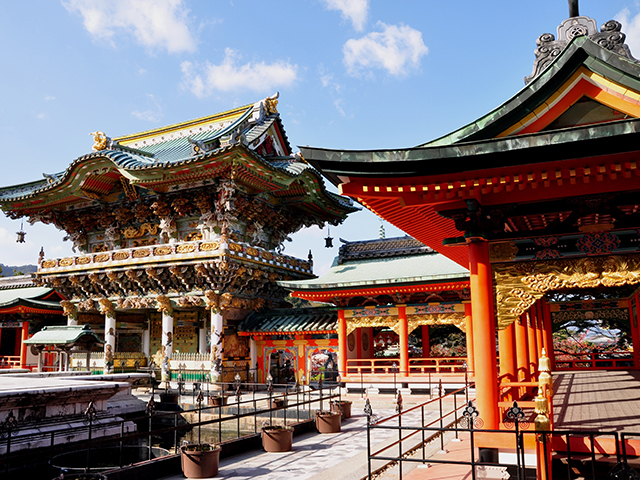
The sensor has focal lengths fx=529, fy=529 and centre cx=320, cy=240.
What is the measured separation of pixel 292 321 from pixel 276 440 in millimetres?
14094

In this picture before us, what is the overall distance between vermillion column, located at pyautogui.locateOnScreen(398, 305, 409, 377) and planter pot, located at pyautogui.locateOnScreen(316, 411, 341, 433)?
25.4 ft

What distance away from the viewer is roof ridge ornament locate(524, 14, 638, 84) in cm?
824

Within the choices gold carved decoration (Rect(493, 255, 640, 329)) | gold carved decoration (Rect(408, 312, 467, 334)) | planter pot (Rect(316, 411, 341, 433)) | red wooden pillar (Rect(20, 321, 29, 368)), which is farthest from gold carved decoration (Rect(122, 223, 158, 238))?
gold carved decoration (Rect(493, 255, 640, 329))

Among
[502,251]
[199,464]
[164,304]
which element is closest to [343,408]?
[199,464]

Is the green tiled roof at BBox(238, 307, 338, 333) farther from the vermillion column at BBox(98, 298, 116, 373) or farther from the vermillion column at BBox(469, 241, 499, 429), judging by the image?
the vermillion column at BBox(469, 241, 499, 429)

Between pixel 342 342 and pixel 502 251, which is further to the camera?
pixel 342 342

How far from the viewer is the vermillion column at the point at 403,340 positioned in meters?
21.7

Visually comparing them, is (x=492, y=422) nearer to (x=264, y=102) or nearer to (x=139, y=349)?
(x=264, y=102)

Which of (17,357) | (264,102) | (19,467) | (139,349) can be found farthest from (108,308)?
(19,467)

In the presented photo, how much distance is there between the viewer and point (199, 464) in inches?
390

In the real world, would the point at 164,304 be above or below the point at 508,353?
above

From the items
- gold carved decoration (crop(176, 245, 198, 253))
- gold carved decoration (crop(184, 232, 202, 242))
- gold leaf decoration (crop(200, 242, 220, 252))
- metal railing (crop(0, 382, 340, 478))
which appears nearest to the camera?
metal railing (crop(0, 382, 340, 478))

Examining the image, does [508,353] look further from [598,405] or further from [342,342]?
[342,342]

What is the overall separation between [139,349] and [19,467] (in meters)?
23.4
